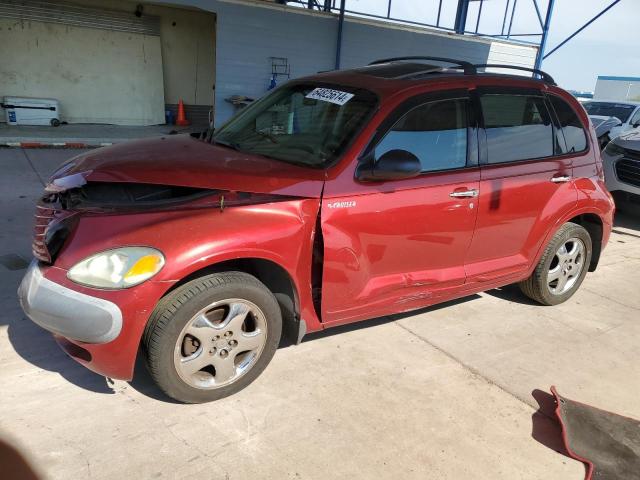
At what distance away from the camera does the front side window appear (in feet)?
10.6

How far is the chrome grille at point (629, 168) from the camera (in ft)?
24.4

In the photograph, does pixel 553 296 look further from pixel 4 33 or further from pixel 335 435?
pixel 4 33

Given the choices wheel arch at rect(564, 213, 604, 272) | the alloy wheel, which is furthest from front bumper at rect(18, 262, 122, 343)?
wheel arch at rect(564, 213, 604, 272)

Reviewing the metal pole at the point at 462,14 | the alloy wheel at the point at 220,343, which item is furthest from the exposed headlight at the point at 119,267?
the metal pole at the point at 462,14

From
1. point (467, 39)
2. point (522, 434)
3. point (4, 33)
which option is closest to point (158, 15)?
point (4, 33)

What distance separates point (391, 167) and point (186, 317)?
1420mm

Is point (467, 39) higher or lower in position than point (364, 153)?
higher

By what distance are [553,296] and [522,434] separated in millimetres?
1957

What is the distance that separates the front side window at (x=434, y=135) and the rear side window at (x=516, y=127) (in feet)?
0.81

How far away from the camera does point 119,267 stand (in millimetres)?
2451

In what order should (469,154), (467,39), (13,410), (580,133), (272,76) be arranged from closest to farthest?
1. (13,410)
2. (469,154)
3. (580,133)
4. (272,76)
5. (467,39)

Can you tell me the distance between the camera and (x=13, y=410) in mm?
2668

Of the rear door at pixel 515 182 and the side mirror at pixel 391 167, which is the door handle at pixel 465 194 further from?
the side mirror at pixel 391 167

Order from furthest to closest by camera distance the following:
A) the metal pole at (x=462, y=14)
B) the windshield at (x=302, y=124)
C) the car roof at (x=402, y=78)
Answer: the metal pole at (x=462, y=14) → the car roof at (x=402, y=78) → the windshield at (x=302, y=124)
